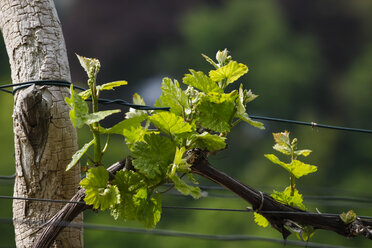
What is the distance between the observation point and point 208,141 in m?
0.82

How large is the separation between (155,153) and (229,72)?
0.55 feet

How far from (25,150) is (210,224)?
7642mm

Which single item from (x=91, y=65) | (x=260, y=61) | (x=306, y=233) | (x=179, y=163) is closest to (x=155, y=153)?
(x=179, y=163)

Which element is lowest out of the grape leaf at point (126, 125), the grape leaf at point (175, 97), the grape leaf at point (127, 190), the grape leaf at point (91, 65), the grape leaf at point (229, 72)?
the grape leaf at point (127, 190)

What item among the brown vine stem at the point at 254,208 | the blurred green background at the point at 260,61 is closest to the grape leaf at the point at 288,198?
the brown vine stem at the point at 254,208

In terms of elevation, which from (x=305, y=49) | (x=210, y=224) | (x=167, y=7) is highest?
(x=167, y=7)

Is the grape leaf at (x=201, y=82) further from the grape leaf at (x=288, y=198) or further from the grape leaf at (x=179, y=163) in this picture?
the grape leaf at (x=288, y=198)

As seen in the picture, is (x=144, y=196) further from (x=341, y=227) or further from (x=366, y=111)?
(x=366, y=111)

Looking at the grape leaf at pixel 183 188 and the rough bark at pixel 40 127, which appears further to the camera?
the rough bark at pixel 40 127

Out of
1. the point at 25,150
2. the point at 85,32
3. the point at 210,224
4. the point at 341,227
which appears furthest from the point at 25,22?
the point at 85,32

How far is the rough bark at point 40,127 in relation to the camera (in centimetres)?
91

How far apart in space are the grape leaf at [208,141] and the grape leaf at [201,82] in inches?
2.9

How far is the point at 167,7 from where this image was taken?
45.2 feet

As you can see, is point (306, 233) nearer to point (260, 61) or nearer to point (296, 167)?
point (296, 167)
